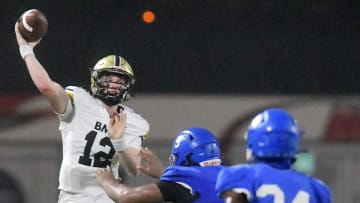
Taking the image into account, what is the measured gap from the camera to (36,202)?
7.52 metres

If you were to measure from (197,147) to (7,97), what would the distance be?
4077 mm

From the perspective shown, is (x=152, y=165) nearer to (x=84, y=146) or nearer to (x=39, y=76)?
(x=84, y=146)

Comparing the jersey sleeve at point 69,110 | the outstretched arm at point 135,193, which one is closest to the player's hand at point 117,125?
the outstretched arm at point 135,193

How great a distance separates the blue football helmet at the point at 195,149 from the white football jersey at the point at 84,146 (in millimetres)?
804

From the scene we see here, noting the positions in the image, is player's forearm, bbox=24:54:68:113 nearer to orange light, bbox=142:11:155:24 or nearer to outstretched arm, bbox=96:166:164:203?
outstretched arm, bbox=96:166:164:203

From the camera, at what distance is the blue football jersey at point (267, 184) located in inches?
119

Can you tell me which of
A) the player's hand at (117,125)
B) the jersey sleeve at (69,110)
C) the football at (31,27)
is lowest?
the player's hand at (117,125)

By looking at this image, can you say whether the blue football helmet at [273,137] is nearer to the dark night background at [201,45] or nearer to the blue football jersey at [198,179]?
the blue football jersey at [198,179]

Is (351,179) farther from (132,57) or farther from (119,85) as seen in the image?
(119,85)

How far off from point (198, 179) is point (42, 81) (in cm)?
96

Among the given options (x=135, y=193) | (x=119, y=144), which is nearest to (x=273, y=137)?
(x=135, y=193)

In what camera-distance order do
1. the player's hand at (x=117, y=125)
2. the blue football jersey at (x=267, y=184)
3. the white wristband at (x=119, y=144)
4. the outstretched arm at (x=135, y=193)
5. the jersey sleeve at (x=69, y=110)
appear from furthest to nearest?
the jersey sleeve at (x=69, y=110)
the white wristband at (x=119, y=144)
the player's hand at (x=117, y=125)
the outstretched arm at (x=135, y=193)
the blue football jersey at (x=267, y=184)

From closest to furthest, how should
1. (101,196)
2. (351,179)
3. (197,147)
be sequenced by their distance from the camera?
(197,147) < (101,196) < (351,179)

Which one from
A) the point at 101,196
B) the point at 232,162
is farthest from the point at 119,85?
the point at 232,162
